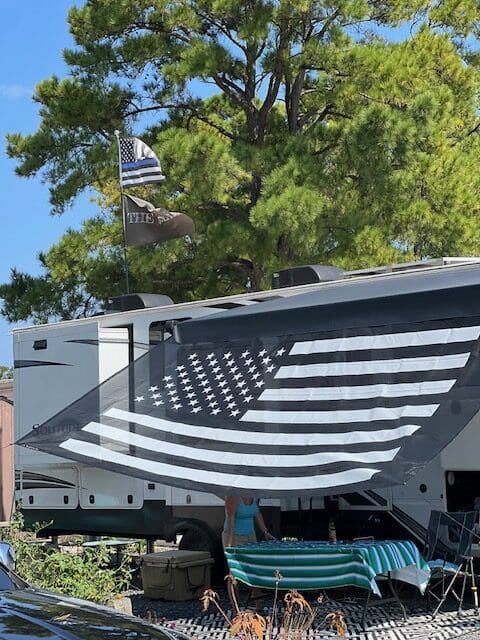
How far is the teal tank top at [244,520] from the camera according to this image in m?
9.20

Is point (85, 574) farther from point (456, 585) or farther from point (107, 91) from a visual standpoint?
point (107, 91)

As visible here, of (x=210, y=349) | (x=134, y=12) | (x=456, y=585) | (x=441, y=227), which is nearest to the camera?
(x=210, y=349)

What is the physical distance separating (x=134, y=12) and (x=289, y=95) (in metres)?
2.92

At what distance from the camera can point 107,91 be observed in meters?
17.8

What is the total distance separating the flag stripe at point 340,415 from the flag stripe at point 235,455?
36 centimetres

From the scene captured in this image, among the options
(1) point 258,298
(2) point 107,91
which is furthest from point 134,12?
(1) point 258,298

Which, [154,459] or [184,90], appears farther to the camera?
[184,90]

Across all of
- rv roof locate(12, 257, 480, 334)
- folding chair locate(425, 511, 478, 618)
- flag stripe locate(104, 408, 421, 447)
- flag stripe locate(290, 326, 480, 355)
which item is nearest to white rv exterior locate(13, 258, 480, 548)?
rv roof locate(12, 257, 480, 334)

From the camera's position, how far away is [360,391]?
24.4 feet

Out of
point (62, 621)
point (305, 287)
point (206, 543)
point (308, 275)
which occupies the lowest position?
point (206, 543)

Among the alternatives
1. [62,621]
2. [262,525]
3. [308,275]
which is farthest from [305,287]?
[62,621]

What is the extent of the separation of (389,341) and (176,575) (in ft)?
11.9

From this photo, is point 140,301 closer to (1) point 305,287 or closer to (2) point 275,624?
(1) point 305,287

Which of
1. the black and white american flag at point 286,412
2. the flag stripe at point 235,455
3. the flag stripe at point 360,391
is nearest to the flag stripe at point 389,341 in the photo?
the black and white american flag at point 286,412
